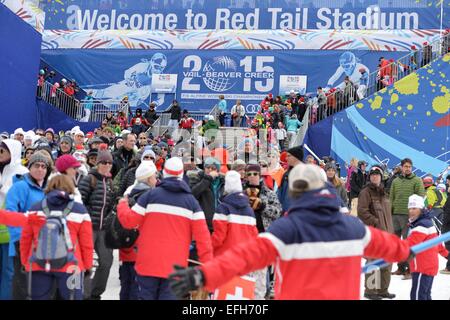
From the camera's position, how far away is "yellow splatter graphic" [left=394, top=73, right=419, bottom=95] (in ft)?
64.2

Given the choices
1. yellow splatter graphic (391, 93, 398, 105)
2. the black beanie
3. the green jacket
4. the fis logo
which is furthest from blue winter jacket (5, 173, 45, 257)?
the fis logo

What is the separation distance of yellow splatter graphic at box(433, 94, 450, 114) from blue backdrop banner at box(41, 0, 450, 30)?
762 centimetres

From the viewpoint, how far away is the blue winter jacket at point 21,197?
5.57m

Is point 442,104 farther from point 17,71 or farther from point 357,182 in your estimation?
point 17,71

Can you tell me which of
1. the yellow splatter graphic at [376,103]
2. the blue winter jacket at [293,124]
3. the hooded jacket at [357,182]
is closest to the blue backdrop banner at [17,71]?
the blue winter jacket at [293,124]

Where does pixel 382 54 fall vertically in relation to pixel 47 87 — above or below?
above

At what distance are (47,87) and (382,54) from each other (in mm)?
12334

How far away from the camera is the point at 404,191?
9.95m

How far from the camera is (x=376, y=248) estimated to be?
12.6 feet

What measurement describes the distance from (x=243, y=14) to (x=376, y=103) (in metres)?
9.84

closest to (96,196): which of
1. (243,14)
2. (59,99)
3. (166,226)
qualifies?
(166,226)
